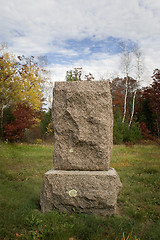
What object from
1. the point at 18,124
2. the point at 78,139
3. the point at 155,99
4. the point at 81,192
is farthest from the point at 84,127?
the point at 155,99

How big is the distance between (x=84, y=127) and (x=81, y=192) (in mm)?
1090

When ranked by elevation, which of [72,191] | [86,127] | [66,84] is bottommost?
[72,191]

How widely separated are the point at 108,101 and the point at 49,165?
479 centimetres

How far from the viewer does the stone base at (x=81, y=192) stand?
12.2 ft

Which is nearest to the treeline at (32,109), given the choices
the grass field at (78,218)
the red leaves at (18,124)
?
the red leaves at (18,124)

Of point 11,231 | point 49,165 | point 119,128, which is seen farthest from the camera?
point 119,128

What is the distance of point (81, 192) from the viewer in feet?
12.3

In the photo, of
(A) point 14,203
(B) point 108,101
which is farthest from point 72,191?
(B) point 108,101

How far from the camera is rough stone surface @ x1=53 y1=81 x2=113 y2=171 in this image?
4016mm

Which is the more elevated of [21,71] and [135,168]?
[21,71]

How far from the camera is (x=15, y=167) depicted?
8.00 metres

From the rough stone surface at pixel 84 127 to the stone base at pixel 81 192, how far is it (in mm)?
283

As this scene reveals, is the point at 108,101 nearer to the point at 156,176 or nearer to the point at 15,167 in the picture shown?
the point at 156,176

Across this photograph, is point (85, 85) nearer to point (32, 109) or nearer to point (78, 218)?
point (78, 218)
